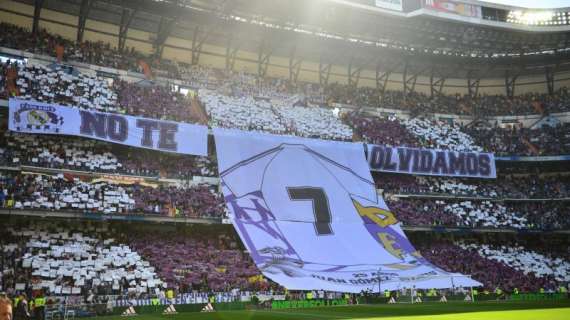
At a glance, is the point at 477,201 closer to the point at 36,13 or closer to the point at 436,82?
the point at 436,82

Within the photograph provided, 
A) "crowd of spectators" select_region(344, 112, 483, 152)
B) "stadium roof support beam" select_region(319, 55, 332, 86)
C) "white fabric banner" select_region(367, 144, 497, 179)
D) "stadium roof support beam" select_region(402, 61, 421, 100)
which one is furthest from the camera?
"stadium roof support beam" select_region(402, 61, 421, 100)

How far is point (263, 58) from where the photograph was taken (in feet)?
203

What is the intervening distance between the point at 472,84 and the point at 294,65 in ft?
81.2

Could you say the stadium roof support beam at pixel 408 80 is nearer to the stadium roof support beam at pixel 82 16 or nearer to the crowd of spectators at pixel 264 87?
the crowd of spectators at pixel 264 87

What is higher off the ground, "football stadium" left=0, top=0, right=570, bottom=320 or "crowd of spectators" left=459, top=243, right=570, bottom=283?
"football stadium" left=0, top=0, right=570, bottom=320

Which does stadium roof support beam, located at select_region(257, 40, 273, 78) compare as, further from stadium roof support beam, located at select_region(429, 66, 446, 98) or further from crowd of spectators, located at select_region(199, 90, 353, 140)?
stadium roof support beam, located at select_region(429, 66, 446, 98)

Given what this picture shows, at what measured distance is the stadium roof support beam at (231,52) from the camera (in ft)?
189

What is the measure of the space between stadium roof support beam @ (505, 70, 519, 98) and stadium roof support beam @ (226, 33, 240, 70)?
3520cm

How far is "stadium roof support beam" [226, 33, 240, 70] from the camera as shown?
57.7m

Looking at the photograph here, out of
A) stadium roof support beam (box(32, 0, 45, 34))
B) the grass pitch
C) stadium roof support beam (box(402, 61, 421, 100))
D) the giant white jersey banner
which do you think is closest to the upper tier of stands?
stadium roof support beam (box(32, 0, 45, 34))

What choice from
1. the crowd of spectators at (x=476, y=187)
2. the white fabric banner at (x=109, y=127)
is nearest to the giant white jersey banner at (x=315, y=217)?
the white fabric banner at (x=109, y=127)

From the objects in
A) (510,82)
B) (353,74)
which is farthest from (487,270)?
(510,82)

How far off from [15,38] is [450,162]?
1721 inches

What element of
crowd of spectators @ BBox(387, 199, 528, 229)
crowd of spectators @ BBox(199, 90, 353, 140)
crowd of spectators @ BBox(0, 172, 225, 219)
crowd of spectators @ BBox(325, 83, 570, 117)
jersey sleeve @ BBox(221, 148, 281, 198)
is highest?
crowd of spectators @ BBox(325, 83, 570, 117)
